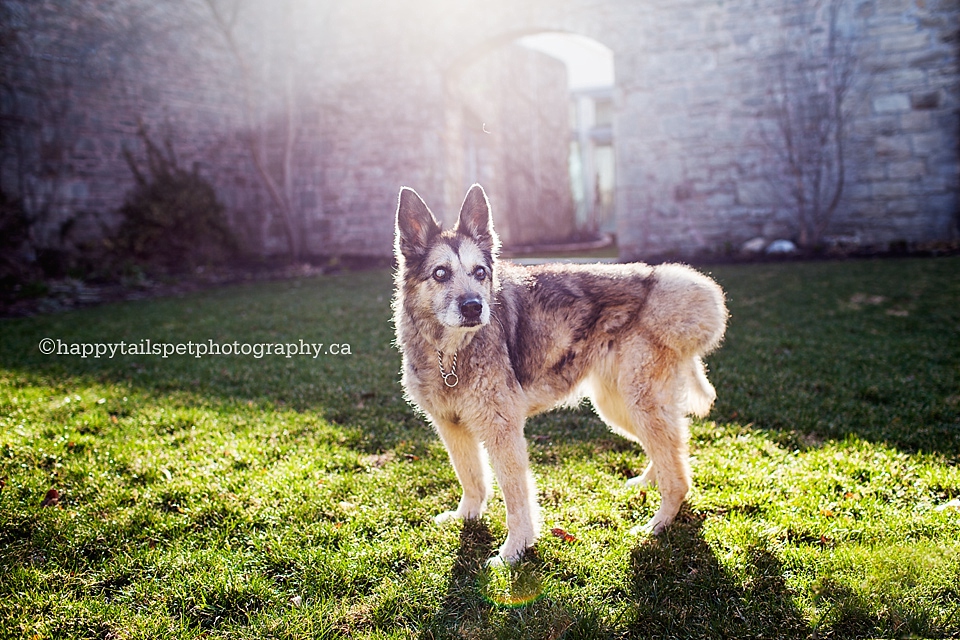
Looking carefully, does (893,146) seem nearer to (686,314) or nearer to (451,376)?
(686,314)

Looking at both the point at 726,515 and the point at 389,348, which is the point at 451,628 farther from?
the point at 389,348

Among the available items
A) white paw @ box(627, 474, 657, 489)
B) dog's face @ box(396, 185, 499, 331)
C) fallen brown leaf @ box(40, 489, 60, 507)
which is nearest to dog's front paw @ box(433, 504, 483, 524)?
white paw @ box(627, 474, 657, 489)

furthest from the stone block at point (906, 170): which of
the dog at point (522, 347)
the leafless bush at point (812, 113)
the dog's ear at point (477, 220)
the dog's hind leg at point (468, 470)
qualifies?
the dog's hind leg at point (468, 470)

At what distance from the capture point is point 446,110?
547 inches

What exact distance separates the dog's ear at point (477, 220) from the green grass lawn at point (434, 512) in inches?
58.1

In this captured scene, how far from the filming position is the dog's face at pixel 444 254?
290cm

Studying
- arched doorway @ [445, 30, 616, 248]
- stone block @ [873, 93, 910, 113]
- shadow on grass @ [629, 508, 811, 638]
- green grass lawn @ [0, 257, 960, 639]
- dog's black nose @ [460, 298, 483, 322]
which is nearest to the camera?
shadow on grass @ [629, 508, 811, 638]

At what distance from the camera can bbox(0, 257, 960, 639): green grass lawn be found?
2424 mm

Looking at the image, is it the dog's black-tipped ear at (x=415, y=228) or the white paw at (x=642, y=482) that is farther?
the white paw at (x=642, y=482)

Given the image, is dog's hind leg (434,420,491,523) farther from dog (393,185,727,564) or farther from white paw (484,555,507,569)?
white paw (484,555,507,569)

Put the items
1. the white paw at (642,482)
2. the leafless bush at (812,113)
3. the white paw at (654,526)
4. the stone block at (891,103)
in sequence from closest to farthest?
the white paw at (654,526), the white paw at (642,482), the stone block at (891,103), the leafless bush at (812,113)

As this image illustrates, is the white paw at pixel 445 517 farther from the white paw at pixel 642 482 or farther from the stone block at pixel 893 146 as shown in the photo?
the stone block at pixel 893 146

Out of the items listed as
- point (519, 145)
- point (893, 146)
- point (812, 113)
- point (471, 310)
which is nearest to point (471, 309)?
point (471, 310)

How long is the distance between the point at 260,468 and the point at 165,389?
2144mm
